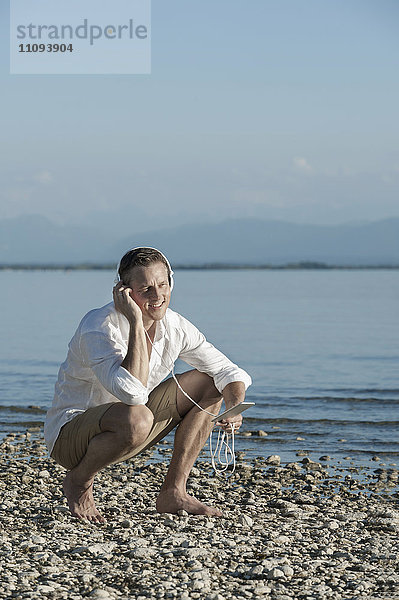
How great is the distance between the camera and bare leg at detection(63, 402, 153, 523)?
542 centimetres

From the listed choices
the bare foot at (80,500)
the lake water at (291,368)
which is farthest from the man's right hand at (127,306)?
the lake water at (291,368)

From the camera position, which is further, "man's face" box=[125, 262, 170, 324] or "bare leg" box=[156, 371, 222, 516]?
"bare leg" box=[156, 371, 222, 516]

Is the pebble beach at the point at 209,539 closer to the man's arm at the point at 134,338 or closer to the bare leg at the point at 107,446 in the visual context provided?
the bare leg at the point at 107,446

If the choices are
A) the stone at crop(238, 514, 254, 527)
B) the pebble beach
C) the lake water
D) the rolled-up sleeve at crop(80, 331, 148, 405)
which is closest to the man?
the rolled-up sleeve at crop(80, 331, 148, 405)

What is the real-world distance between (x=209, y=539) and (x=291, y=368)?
11.6m

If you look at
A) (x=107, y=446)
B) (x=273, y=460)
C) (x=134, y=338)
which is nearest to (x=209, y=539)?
(x=107, y=446)

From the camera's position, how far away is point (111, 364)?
536cm

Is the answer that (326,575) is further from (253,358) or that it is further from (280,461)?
(253,358)

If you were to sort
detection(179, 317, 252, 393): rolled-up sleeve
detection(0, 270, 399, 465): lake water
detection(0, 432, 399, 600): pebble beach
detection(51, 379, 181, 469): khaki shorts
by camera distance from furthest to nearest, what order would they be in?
1. detection(0, 270, 399, 465): lake water
2. detection(179, 317, 252, 393): rolled-up sleeve
3. detection(51, 379, 181, 469): khaki shorts
4. detection(0, 432, 399, 600): pebble beach

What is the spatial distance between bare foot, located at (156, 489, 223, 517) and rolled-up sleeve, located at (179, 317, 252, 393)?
0.85 m

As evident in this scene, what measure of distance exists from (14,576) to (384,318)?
2632 cm

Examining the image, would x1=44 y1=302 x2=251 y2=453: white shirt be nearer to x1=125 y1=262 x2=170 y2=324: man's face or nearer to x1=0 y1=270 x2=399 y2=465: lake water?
x1=125 y1=262 x2=170 y2=324: man's face

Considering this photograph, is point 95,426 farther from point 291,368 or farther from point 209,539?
point 291,368

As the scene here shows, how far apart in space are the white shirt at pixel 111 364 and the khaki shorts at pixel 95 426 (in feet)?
0.22
